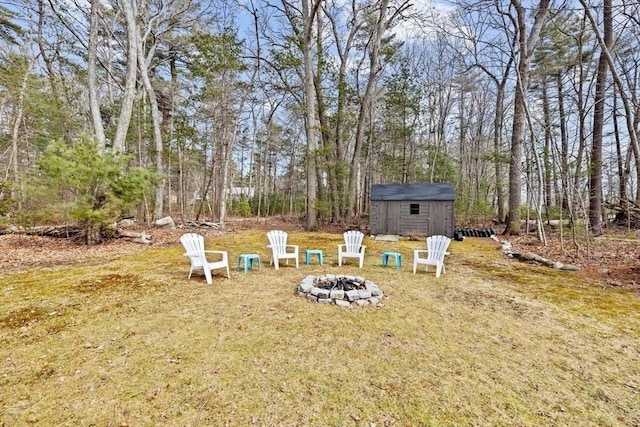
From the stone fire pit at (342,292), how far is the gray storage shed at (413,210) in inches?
278

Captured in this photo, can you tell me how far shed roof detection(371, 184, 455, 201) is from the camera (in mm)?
10328

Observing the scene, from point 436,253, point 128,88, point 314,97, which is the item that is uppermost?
point 314,97

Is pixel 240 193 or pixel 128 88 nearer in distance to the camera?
pixel 128 88

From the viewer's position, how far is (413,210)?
10.6 metres

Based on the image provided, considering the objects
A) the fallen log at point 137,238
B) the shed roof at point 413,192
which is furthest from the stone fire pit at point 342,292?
the shed roof at point 413,192

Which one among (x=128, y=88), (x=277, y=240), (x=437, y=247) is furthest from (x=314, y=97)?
(x=437, y=247)

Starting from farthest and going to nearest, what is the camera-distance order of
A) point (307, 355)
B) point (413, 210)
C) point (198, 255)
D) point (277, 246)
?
point (413, 210) < point (277, 246) < point (198, 255) < point (307, 355)

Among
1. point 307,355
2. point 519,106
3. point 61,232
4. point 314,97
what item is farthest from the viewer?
point 314,97

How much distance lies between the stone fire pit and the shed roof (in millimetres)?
7236

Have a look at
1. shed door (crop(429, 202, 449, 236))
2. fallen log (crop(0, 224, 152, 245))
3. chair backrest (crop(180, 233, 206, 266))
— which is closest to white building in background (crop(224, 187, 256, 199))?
fallen log (crop(0, 224, 152, 245))

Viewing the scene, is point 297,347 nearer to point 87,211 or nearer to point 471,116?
point 87,211

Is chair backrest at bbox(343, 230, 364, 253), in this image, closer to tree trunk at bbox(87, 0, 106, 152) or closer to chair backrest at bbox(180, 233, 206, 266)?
chair backrest at bbox(180, 233, 206, 266)

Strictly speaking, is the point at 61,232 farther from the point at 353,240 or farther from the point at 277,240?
the point at 353,240

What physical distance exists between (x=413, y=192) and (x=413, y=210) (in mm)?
719
